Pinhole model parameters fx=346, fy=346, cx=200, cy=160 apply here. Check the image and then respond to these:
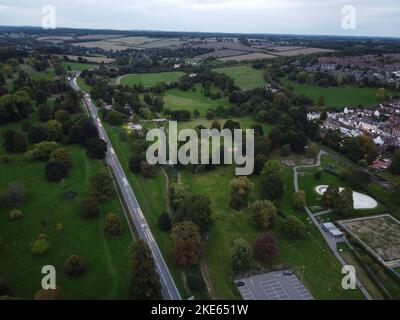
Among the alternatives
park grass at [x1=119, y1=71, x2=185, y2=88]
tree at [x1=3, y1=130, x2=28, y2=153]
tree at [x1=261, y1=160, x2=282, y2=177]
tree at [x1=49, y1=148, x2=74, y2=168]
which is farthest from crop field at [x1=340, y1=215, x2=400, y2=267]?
park grass at [x1=119, y1=71, x2=185, y2=88]

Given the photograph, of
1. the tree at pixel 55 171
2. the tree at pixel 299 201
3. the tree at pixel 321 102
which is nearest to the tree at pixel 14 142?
the tree at pixel 55 171

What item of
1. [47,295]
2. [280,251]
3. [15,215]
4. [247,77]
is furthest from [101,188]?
[247,77]

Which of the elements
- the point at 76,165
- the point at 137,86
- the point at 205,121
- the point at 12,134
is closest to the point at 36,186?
the point at 76,165

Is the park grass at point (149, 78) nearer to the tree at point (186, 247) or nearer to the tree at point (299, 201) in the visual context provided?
the tree at point (299, 201)

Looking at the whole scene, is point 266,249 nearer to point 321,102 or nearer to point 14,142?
point 14,142

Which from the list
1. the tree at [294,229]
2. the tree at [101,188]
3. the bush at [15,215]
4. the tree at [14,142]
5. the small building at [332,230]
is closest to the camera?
the tree at [294,229]
